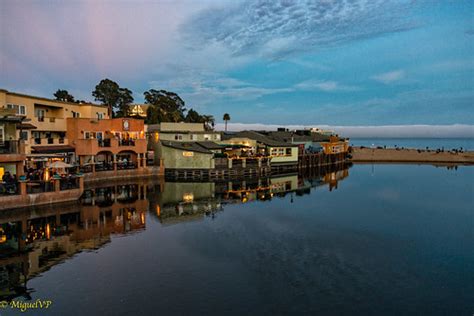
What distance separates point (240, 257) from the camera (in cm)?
2167

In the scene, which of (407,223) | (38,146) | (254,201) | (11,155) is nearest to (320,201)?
(254,201)

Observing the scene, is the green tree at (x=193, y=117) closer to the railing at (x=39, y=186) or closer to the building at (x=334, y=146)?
the building at (x=334, y=146)

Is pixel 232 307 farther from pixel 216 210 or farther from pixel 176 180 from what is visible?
pixel 176 180

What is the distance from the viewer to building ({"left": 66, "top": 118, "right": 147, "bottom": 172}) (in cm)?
5072

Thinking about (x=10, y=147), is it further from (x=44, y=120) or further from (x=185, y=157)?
(x=185, y=157)

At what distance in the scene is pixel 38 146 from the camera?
1886 inches

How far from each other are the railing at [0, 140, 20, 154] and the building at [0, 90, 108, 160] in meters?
8.66

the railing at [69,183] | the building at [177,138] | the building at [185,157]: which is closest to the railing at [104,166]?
the building at [185,157]

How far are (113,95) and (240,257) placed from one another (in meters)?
85.4

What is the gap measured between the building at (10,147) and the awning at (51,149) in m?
8.89

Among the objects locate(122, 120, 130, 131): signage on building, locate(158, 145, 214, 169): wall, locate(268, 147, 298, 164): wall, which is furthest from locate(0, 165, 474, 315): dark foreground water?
locate(268, 147, 298, 164): wall

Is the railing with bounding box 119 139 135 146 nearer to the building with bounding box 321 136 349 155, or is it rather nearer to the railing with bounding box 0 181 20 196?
the railing with bounding box 0 181 20 196

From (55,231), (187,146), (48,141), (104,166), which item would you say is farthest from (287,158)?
(55,231)

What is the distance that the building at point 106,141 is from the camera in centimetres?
5072
